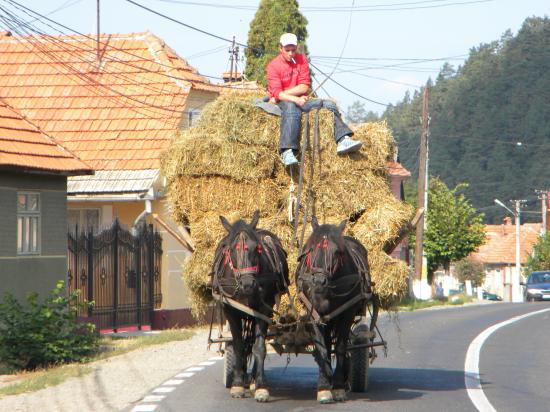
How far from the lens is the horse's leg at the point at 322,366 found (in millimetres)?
11492

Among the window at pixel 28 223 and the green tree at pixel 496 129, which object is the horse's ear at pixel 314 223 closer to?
the window at pixel 28 223

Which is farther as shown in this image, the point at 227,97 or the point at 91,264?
the point at 91,264

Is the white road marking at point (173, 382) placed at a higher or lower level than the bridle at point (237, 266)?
lower

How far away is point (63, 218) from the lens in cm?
2134

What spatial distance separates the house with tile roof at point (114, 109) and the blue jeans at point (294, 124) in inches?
485

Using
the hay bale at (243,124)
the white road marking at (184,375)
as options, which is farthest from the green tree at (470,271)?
the hay bale at (243,124)

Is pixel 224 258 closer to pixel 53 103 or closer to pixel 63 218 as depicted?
pixel 63 218

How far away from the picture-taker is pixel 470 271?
289 ft

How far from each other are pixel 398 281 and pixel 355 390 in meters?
1.35

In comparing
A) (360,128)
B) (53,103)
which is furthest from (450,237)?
(360,128)

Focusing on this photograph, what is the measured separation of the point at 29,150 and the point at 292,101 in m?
8.30

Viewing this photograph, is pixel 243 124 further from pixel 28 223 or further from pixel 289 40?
pixel 28 223

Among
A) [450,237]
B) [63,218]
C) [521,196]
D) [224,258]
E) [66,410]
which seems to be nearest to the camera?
[66,410]

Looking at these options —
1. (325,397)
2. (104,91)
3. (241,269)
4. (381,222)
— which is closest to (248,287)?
(241,269)
